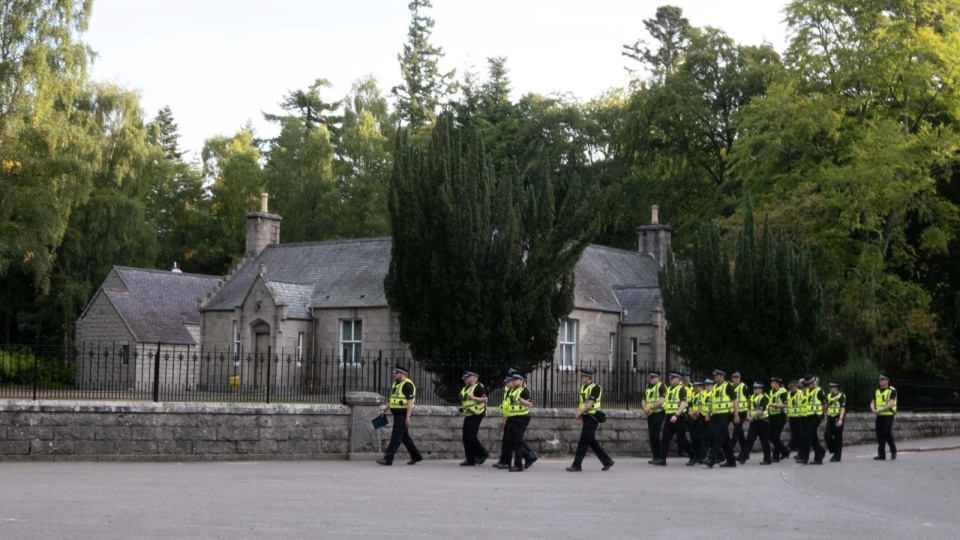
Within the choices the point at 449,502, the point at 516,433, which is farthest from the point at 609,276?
the point at 449,502

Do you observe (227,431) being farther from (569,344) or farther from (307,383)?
(569,344)

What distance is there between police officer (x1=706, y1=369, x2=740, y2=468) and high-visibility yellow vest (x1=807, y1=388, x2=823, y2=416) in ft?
6.15

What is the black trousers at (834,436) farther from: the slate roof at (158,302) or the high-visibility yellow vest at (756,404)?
the slate roof at (158,302)

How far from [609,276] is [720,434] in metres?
23.9

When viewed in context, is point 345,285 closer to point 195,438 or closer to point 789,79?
point 789,79

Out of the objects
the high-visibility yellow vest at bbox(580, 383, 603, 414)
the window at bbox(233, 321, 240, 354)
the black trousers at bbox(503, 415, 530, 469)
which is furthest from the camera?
the window at bbox(233, 321, 240, 354)

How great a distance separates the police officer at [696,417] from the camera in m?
23.8

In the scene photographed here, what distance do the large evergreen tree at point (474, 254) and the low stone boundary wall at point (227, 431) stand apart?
17.2 feet

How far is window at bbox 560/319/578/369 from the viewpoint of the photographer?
41562 millimetres

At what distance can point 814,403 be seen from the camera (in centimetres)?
2431

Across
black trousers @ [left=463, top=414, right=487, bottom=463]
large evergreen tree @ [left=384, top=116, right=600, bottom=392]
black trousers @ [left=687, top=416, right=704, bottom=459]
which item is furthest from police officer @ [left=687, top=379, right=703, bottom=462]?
large evergreen tree @ [left=384, top=116, right=600, bottom=392]

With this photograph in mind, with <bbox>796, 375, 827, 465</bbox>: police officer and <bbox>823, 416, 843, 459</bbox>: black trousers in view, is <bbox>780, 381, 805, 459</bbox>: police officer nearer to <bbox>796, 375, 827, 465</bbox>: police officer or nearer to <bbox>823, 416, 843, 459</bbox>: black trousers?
<bbox>796, 375, 827, 465</bbox>: police officer

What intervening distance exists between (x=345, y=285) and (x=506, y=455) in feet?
73.1

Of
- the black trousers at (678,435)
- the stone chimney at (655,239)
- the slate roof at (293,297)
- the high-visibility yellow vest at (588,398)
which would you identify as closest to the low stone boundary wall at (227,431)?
the black trousers at (678,435)
